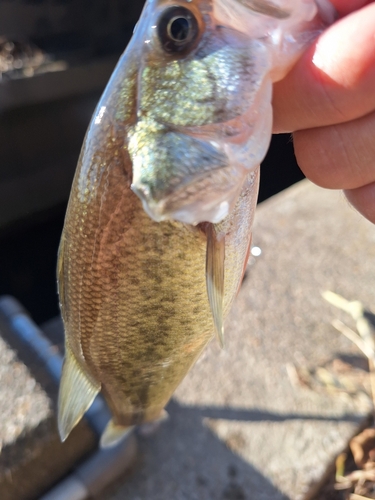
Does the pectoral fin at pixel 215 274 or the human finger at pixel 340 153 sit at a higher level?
the human finger at pixel 340 153

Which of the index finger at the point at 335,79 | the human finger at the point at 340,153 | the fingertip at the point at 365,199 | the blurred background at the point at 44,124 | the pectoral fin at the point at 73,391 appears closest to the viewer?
the index finger at the point at 335,79

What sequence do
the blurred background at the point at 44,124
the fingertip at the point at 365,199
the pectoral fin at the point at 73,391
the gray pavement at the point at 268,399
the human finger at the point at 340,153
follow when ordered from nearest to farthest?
1. the human finger at the point at 340,153
2. the fingertip at the point at 365,199
3. the pectoral fin at the point at 73,391
4. the gray pavement at the point at 268,399
5. the blurred background at the point at 44,124

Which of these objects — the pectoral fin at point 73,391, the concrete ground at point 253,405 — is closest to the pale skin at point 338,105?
the pectoral fin at point 73,391

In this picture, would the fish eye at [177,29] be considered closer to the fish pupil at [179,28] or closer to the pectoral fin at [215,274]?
the fish pupil at [179,28]

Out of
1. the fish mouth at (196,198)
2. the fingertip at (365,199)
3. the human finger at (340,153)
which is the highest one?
the fish mouth at (196,198)

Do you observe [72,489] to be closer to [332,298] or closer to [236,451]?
[236,451]

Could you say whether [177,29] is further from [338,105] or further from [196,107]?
[338,105]

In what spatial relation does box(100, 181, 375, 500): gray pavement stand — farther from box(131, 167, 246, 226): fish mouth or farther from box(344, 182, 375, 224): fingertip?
box(131, 167, 246, 226): fish mouth

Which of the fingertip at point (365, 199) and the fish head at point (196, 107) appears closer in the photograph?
the fish head at point (196, 107)
